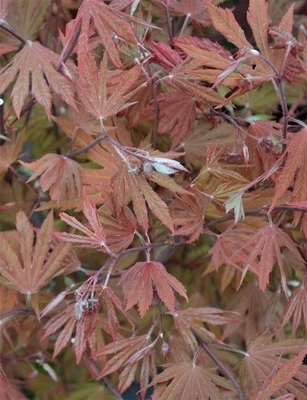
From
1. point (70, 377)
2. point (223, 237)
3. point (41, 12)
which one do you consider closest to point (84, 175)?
point (223, 237)

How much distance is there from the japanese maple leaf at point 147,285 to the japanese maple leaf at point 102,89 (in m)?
0.22

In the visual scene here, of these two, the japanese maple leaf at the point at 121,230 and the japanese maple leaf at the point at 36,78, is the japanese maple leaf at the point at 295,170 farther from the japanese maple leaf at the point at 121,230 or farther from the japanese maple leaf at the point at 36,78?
the japanese maple leaf at the point at 36,78

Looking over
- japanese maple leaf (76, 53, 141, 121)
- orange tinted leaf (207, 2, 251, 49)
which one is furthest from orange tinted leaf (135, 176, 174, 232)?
orange tinted leaf (207, 2, 251, 49)

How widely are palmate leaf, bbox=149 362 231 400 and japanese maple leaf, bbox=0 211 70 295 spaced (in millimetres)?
255

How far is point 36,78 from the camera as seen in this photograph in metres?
0.82

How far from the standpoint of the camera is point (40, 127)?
1.21 meters

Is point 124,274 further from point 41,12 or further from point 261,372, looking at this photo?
point 41,12

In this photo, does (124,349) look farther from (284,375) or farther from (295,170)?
(295,170)

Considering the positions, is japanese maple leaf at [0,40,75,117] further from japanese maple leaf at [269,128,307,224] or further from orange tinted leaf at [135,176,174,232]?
japanese maple leaf at [269,128,307,224]

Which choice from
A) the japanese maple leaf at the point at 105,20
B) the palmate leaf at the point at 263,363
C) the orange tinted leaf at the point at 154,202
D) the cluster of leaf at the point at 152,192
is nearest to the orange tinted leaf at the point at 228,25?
the cluster of leaf at the point at 152,192

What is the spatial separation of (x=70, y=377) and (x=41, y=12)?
827mm

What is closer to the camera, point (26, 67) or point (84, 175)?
point (26, 67)

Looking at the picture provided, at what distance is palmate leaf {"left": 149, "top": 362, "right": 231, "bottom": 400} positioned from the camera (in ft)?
2.67

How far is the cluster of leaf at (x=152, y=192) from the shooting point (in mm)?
724
